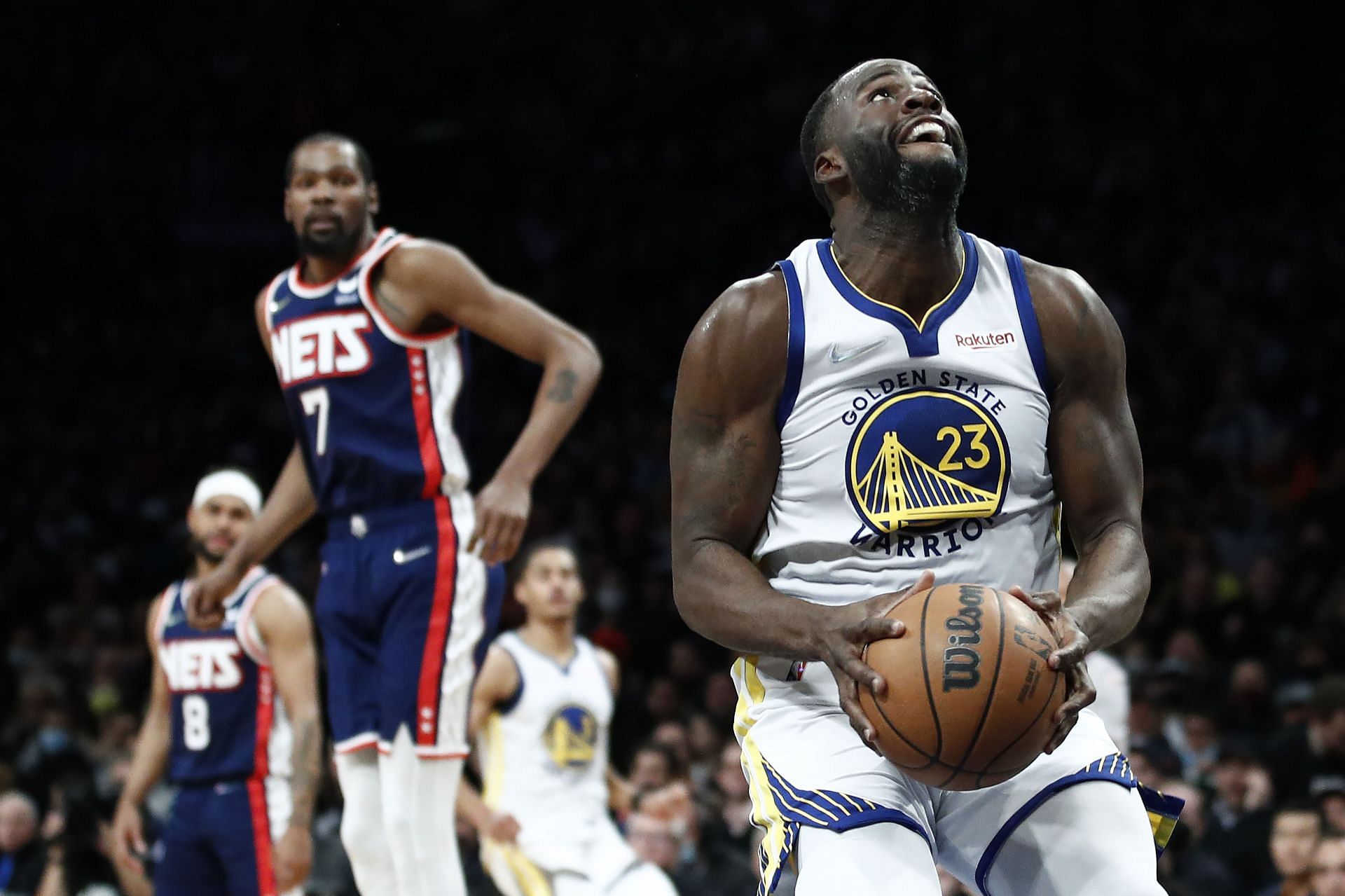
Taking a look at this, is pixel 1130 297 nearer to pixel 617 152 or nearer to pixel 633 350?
pixel 633 350

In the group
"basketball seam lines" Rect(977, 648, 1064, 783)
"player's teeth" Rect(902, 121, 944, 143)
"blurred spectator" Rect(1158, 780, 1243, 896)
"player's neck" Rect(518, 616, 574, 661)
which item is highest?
"player's teeth" Rect(902, 121, 944, 143)

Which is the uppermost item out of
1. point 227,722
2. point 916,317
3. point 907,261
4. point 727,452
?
point 907,261

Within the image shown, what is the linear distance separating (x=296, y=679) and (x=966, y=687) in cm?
371

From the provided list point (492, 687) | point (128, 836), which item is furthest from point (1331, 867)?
point (128, 836)

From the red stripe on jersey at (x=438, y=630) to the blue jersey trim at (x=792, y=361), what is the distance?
1708mm

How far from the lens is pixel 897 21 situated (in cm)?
1592

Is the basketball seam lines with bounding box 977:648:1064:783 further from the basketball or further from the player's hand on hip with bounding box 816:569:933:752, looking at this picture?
the player's hand on hip with bounding box 816:569:933:752

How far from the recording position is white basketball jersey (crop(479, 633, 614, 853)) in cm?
747

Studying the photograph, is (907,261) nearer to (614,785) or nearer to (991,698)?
(991,698)

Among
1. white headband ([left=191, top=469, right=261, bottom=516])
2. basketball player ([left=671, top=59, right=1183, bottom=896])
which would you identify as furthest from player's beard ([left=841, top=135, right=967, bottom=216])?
white headband ([left=191, top=469, right=261, bottom=516])

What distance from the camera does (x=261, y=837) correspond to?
611cm

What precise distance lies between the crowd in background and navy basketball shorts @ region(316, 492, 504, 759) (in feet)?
12.7

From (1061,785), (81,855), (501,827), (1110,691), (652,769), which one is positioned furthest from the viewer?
(652,769)

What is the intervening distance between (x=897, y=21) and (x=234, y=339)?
704 cm
